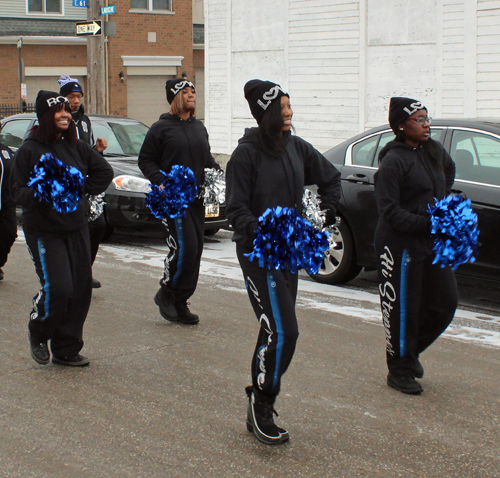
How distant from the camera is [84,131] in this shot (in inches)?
293

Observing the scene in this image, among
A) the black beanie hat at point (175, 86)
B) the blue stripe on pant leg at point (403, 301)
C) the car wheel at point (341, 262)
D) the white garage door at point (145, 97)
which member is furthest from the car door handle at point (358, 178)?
the white garage door at point (145, 97)

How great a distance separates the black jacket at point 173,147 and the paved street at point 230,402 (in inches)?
49.0

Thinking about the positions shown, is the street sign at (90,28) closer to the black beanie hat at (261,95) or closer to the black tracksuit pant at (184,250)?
the black tracksuit pant at (184,250)

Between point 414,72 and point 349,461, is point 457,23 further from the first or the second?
point 349,461

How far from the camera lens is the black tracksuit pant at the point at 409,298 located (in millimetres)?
4922

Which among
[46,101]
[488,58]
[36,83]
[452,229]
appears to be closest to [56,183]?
[46,101]

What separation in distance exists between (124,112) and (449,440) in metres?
27.9

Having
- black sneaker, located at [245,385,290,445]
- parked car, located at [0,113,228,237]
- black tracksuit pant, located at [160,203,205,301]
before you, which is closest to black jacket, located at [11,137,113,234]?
black tracksuit pant, located at [160,203,205,301]

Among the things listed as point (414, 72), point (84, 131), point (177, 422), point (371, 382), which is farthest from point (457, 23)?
point (177, 422)

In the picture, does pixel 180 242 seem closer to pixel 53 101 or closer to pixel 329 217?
pixel 53 101

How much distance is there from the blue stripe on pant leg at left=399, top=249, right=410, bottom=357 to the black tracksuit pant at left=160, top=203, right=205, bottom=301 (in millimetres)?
2071

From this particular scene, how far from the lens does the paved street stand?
13.3ft

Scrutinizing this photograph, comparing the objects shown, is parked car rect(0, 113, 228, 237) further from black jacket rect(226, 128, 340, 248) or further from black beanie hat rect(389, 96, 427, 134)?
black jacket rect(226, 128, 340, 248)

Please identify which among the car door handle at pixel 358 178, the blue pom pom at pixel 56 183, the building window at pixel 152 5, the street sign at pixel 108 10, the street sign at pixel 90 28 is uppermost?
the building window at pixel 152 5
